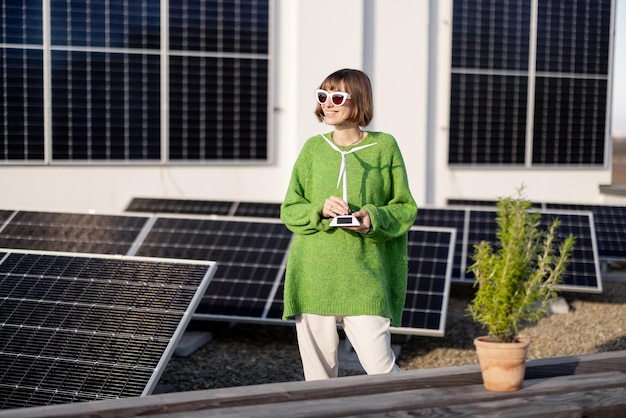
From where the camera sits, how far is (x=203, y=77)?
11750mm

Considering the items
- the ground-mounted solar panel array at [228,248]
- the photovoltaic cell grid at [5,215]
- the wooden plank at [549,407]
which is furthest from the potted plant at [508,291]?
the photovoltaic cell grid at [5,215]

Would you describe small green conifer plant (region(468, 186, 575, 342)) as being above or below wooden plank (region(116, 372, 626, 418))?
above

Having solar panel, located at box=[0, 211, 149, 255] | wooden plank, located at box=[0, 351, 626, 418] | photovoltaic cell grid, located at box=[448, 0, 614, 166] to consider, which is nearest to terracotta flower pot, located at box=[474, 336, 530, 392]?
wooden plank, located at box=[0, 351, 626, 418]

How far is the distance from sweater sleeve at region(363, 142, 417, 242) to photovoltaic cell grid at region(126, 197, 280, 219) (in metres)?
6.34

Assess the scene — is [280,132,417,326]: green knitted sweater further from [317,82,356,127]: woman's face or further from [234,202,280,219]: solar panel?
[234,202,280,219]: solar panel

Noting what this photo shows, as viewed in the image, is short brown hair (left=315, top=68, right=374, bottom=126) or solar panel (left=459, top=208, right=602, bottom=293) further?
solar panel (left=459, top=208, right=602, bottom=293)

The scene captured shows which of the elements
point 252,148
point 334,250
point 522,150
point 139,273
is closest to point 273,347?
point 139,273

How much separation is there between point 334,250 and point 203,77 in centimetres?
825

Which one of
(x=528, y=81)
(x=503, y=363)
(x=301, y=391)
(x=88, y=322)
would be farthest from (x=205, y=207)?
(x=503, y=363)

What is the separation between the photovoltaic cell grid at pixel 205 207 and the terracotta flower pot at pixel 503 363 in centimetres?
728

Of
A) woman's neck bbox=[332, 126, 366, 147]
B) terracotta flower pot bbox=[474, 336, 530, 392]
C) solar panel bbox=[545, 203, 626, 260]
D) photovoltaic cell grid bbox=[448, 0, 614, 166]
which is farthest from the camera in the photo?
photovoltaic cell grid bbox=[448, 0, 614, 166]

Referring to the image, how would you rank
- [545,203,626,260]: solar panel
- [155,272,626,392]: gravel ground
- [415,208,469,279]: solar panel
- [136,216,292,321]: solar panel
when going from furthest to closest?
[545,203,626,260]: solar panel
[415,208,469,279]: solar panel
[136,216,292,321]: solar panel
[155,272,626,392]: gravel ground

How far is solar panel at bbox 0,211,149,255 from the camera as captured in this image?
7.51 meters

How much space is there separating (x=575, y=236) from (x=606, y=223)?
2.09 metres
